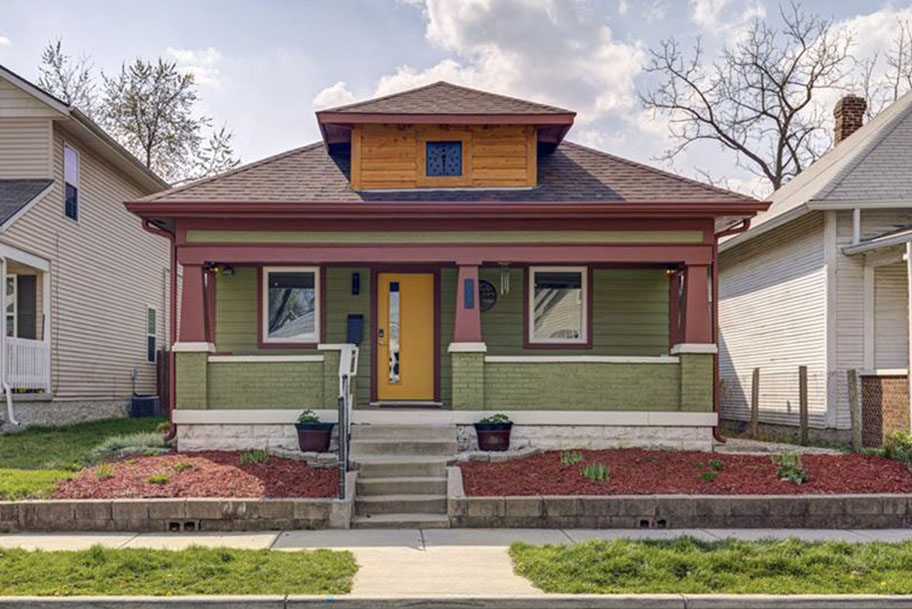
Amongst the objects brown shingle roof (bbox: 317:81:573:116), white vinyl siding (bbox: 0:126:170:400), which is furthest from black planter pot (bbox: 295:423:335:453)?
white vinyl siding (bbox: 0:126:170:400)

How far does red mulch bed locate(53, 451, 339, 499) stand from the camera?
835 cm

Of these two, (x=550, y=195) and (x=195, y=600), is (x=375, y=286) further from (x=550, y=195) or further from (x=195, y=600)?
(x=195, y=600)

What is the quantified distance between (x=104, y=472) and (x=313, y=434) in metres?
2.47

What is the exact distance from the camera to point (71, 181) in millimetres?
16203

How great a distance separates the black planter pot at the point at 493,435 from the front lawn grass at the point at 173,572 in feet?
12.9

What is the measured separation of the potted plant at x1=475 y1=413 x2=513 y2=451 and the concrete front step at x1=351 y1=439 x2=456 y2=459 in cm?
44

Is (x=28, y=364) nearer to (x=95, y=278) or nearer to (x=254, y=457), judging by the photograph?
(x=95, y=278)

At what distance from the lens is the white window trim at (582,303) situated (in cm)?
1246

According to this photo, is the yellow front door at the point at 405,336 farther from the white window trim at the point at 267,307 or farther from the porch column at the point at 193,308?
the porch column at the point at 193,308

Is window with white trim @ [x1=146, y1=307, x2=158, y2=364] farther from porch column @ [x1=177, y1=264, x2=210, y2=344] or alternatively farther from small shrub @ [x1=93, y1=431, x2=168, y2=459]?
porch column @ [x1=177, y1=264, x2=210, y2=344]

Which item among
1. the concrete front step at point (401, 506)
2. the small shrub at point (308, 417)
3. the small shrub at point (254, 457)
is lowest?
the concrete front step at point (401, 506)

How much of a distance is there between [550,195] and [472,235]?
4.29ft

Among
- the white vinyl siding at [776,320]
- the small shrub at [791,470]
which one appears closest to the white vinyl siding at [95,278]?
the small shrub at [791,470]

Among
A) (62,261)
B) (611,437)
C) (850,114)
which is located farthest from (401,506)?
(850,114)
